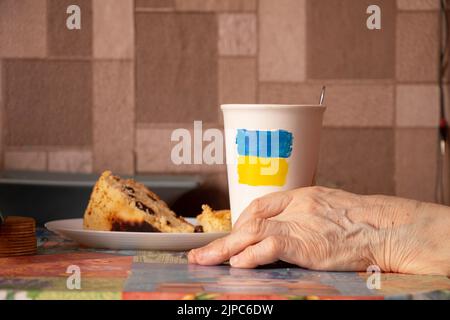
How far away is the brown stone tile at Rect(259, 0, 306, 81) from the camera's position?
2.09 meters

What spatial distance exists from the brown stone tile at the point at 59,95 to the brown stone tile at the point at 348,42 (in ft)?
2.13

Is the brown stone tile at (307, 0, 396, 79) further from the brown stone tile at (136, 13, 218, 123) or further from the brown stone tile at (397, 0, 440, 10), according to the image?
the brown stone tile at (136, 13, 218, 123)

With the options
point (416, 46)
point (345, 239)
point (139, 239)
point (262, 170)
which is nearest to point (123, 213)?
point (139, 239)

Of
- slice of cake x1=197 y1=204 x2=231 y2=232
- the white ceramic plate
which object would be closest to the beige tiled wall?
slice of cake x1=197 y1=204 x2=231 y2=232

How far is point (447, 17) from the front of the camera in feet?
6.95

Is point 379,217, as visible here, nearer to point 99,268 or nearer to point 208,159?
point 99,268

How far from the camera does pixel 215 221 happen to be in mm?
1229

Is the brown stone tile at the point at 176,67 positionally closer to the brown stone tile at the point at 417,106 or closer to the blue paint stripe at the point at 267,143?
the brown stone tile at the point at 417,106

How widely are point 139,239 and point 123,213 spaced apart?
0.29 feet

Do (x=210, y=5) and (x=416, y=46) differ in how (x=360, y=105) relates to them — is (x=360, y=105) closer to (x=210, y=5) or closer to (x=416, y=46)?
(x=416, y=46)

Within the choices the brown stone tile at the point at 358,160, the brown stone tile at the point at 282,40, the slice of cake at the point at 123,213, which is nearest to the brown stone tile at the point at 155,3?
the brown stone tile at the point at 282,40

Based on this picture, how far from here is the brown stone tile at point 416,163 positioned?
212 cm

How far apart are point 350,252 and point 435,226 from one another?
123 mm
